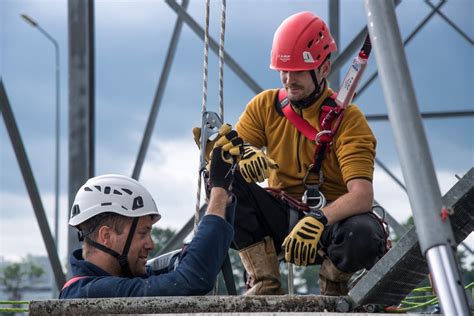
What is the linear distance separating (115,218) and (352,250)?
3.81ft

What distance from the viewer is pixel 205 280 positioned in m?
3.37

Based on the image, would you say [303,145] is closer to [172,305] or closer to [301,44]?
[301,44]

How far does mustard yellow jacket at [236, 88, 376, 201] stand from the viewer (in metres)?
4.36

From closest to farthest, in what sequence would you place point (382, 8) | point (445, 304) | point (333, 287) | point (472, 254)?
point (445, 304)
point (382, 8)
point (333, 287)
point (472, 254)

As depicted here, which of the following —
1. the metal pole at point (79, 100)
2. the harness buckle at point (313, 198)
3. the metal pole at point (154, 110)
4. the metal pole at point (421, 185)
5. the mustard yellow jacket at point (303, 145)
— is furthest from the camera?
Result: the metal pole at point (154, 110)

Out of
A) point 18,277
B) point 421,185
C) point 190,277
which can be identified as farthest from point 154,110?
point 18,277

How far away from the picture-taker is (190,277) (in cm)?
335

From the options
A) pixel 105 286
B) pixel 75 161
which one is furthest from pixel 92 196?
pixel 75 161

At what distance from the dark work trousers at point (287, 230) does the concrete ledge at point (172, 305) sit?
122 cm

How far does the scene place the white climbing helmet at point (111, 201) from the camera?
378 cm

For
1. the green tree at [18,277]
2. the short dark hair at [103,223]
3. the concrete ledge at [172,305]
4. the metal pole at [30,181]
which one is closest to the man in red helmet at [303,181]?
the short dark hair at [103,223]

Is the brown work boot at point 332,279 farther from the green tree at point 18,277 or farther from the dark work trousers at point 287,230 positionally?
the green tree at point 18,277

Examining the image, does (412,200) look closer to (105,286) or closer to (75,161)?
(105,286)

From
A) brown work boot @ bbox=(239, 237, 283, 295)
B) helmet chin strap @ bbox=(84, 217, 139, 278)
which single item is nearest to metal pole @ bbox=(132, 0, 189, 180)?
brown work boot @ bbox=(239, 237, 283, 295)
